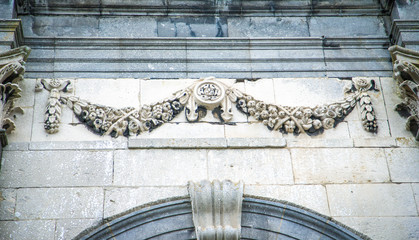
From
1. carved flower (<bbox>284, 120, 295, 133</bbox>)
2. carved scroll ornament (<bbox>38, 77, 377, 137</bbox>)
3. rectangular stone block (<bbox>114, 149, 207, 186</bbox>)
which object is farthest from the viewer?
carved flower (<bbox>284, 120, 295, 133</bbox>)

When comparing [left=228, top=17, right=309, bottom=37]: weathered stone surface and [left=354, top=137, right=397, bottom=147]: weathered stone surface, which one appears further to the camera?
[left=228, top=17, right=309, bottom=37]: weathered stone surface

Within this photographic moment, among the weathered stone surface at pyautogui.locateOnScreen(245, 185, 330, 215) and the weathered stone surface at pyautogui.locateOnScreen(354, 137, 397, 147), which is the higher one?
the weathered stone surface at pyautogui.locateOnScreen(354, 137, 397, 147)

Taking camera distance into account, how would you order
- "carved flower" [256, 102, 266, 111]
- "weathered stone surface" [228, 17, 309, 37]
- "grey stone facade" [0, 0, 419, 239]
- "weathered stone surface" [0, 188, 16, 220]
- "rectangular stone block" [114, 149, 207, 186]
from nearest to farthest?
"weathered stone surface" [0, 188, 16, 220], "grey stone facade" [0, 0, 419, 239], "rectangular stone block" [114, 149, 207, 186], "carved flower" [256, 102, 266, 111], "weathered stone surface" [228, 17, 309, 37]

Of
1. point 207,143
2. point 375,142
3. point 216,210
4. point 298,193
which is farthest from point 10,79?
point 375,142

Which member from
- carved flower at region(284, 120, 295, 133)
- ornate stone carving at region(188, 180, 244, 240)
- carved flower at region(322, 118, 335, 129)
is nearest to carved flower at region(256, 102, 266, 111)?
carved flower at region(284, 120, 295, 133)

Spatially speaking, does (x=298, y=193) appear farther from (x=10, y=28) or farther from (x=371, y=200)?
(x=10, y=28)

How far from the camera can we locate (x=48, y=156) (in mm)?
7594

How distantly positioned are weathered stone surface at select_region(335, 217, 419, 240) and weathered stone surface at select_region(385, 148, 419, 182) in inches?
19.1

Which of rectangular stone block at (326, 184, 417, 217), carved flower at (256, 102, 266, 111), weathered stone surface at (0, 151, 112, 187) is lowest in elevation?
rectangular stone block at (326, 184, 417, 217)

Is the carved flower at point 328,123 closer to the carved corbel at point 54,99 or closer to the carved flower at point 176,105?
the carved flower at point 176,105

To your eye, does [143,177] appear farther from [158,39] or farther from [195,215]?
[158,39]

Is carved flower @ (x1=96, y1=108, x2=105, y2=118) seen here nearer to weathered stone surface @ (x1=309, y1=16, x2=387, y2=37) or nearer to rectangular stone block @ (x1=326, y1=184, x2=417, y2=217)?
rectangular stone block @ (x1=326, y1=184, x2=417, y2=217)

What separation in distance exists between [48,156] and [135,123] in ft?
3.31

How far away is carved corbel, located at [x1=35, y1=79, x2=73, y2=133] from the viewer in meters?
7.76
